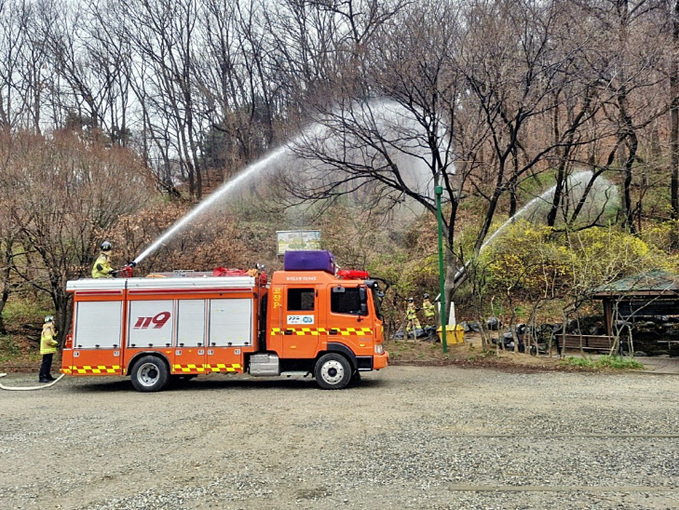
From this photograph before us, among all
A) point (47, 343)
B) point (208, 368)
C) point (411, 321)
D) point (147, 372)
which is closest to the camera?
point (208, 368)

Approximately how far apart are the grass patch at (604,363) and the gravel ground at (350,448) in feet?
7.29

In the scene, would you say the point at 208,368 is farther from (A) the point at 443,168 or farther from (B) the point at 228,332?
(A) the point at 443,168

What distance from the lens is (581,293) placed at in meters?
16.1

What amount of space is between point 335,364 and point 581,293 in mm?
7851

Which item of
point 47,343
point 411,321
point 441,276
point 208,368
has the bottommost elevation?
point 208,368

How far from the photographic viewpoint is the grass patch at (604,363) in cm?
1483

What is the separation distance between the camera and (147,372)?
12.8 metres

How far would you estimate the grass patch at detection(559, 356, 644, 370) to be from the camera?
48.6ft

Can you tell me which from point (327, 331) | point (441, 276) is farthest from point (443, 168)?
point (327, 331)

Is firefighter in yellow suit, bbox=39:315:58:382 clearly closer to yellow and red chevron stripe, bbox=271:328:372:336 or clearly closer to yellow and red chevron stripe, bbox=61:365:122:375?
yellow and red chevron stripe, bbox=61:365:122:375

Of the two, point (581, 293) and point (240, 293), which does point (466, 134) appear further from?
point (240, 293)

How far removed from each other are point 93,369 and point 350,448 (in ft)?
24.2

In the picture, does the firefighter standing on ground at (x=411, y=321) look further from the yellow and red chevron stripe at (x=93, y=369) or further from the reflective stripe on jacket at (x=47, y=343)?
the reflective stripe on jacket at (x=47, y=343)

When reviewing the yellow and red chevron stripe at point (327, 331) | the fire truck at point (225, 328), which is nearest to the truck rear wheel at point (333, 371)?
the fire truck at point (225, 328)
